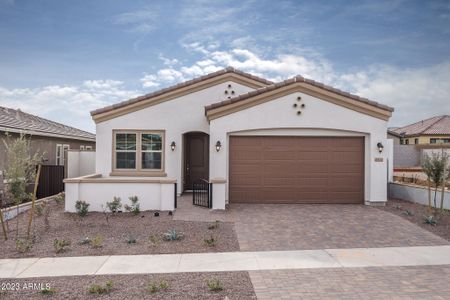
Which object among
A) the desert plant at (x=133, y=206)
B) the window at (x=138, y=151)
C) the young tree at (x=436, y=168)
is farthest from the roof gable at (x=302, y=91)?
the desert plant at (x=133, y=206)

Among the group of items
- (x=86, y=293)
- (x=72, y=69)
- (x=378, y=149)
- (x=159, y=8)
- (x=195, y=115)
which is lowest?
(x=86, y=293)

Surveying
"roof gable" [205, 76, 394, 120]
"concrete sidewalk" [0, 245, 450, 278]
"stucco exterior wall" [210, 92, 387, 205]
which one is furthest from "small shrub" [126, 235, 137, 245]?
"roof gable" [205, 76, 394, 120]

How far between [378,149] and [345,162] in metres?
1.27

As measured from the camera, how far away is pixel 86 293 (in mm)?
5164

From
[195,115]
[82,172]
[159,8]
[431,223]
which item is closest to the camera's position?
[431,223]

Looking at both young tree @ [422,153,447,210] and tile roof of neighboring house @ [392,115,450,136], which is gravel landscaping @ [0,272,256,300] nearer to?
young tree @ [422,153,447,210]

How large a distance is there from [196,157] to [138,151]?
264cm

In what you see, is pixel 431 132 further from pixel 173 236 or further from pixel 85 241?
pixel 85 241

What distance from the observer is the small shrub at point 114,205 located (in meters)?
10.5

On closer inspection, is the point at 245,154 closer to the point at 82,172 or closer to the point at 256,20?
the point at 256,20

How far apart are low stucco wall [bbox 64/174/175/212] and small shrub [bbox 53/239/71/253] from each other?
331 cm

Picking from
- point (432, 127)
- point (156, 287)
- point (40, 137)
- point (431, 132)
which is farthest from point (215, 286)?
point (432, 127)

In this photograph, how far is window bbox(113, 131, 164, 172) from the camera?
14695mm

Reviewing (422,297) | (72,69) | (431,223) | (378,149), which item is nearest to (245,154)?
(378,149)
